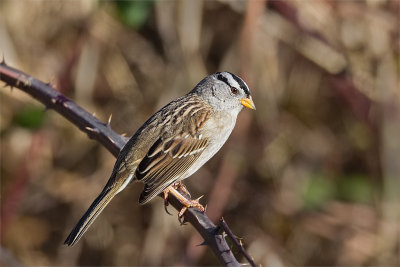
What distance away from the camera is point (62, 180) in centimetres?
525

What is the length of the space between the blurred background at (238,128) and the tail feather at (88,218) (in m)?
1.81

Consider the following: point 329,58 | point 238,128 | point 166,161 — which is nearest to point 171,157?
point 166,161

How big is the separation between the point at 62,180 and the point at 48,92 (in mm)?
2558

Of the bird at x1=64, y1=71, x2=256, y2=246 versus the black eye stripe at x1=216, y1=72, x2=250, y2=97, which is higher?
the black eye stripe at x1=216, y1=72, x2=250, y2=97

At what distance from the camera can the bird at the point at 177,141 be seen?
310 centimetres

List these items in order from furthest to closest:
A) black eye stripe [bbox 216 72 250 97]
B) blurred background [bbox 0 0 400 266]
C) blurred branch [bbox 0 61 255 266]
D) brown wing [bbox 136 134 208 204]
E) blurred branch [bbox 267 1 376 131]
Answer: blurred background [bbox 0 0 400 266], blurred branch [bbox 267 1 376 131], black eye stripe [bbox 216 72 250 97], brown wing [bbox 136 134 208 204], blurred branch [bbox 0 61 255 266]

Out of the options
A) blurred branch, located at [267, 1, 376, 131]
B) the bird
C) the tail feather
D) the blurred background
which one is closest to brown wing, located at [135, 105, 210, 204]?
the bird

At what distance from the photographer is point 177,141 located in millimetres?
3398

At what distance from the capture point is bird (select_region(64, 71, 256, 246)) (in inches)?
122

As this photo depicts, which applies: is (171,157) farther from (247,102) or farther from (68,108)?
(68,108)

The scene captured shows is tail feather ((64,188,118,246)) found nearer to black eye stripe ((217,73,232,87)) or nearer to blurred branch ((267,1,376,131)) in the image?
black eye stripe ((217,73,232,87))

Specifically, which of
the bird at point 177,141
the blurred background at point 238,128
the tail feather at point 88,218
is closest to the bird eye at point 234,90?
the bird at point 177,141

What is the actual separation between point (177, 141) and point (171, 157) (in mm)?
101

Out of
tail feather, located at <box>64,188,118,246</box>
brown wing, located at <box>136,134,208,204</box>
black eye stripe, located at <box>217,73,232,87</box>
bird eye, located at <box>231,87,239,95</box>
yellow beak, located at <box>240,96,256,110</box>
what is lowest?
tail feather, located at <box>64,188,118,246</box>
